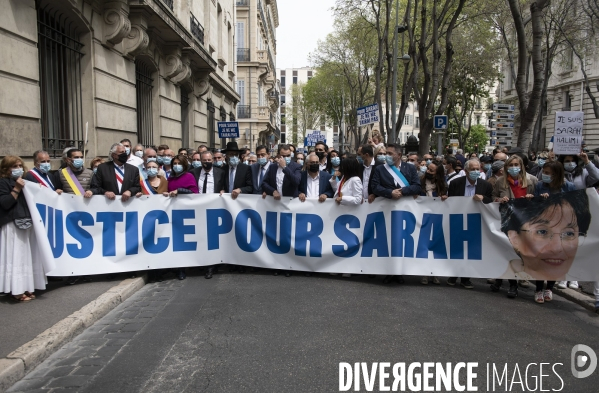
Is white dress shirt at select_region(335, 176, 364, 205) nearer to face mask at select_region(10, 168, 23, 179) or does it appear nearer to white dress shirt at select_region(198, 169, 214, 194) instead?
white dress shirt at select_region(198, 169, 214, 194)

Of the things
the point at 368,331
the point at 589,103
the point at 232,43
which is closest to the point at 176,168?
the point at 368,331

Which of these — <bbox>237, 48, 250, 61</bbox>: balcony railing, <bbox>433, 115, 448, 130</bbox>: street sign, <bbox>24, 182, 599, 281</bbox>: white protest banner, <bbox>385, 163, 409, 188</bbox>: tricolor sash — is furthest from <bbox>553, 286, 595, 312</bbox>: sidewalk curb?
<bbox>237, 48, 250, 61</bbox>: balcony railing

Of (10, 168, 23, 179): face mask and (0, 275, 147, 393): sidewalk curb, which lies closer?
(0, 275, 147, 393): sidewalk curb

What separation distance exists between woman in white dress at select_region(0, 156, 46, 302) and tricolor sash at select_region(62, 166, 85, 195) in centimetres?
123

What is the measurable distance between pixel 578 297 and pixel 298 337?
13.3 ft

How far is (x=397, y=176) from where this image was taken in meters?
7.80

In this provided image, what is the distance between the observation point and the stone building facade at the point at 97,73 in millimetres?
8977

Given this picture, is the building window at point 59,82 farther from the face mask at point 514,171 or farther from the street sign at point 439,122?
the street sign at point 439,122

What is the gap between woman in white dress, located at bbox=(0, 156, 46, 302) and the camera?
6.18 metres

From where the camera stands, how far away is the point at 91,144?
12305 millimetres

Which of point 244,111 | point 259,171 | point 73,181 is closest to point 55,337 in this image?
point 73,181

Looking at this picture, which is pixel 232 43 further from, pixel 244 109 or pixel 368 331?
pixel 368 331

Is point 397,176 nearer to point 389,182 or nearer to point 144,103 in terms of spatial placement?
point 389,182

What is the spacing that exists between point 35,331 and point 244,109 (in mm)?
42297
